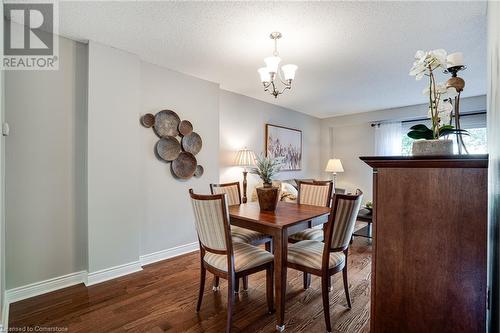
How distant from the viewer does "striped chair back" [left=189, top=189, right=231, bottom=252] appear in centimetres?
165

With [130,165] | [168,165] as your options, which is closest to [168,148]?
[168,165]

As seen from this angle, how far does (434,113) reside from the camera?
3.76 feet

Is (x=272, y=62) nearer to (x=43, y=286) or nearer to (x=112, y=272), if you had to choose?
(x=112, y=272)

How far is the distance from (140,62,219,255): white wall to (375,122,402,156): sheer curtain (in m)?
3.75

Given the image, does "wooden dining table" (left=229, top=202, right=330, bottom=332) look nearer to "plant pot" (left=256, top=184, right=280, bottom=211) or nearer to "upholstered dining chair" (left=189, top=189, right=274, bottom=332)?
"plant pot" (left=256, top=184, right=280, bottom=211)

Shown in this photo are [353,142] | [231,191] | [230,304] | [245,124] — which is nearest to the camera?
[230,304]

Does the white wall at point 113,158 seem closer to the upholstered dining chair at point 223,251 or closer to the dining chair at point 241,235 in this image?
the dining chair at point 241,235

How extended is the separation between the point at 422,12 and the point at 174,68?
2.65m

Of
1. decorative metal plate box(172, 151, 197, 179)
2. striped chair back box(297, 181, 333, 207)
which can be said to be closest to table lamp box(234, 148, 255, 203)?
decorative metal plate box(172, 151, 197, 179)

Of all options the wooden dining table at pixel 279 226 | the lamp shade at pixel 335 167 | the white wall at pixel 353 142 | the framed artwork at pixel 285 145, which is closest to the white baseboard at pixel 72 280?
the wooden dining table at pixel 279 226

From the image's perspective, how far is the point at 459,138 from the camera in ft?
3.85

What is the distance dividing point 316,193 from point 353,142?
3.66m

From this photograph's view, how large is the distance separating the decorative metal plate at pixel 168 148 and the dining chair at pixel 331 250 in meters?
1.94

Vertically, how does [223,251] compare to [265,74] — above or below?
below
